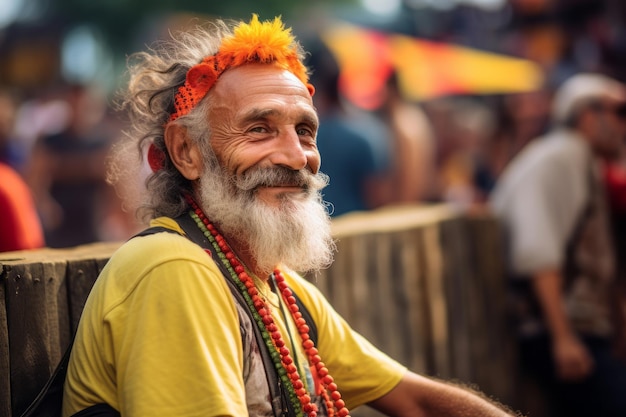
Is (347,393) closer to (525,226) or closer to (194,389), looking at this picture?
(194,389)

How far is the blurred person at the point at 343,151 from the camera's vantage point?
6.31m

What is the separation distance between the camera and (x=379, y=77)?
15602 mm

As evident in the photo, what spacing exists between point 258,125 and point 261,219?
11.3 inches

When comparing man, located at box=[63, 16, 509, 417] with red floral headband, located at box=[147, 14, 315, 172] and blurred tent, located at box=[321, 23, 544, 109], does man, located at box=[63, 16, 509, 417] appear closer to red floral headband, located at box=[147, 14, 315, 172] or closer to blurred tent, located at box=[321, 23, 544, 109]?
red floral headband, located at box=[147, 14, 315, 172]

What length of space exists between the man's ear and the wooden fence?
472 mm

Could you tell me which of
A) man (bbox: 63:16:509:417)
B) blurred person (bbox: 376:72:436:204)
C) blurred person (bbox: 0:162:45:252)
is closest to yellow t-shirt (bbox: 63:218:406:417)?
man (bbox: 63:16:509:417)

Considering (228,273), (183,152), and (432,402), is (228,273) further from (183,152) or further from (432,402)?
(432,402)

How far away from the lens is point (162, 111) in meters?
2.99

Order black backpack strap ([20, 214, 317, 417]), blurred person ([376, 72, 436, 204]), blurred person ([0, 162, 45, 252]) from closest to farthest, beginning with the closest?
black backpack strap ([20, 214, 317, 417]) → blurred person ([0, 162, 45, 252]) → blurred person ([376, 72, 436, 204])

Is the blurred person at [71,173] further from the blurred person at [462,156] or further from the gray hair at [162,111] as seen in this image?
the gray hair at [162,111]

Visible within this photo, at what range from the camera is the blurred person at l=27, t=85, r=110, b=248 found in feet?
28.6

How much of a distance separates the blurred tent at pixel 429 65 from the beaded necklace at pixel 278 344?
12.8 metres

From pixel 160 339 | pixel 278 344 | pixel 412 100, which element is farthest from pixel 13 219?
pixel 412 100

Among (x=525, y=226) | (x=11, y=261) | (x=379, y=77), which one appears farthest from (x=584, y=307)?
(x=379, y=77)
